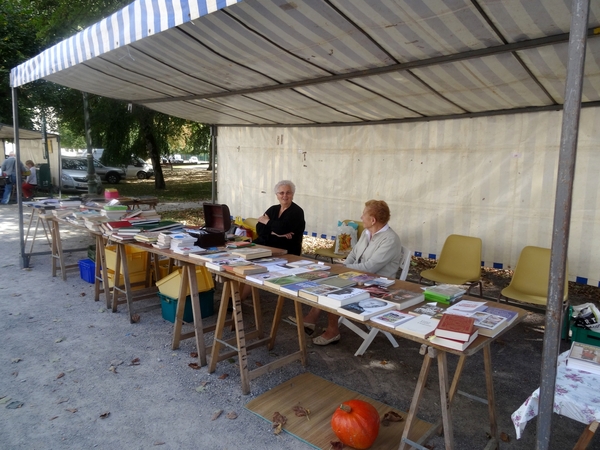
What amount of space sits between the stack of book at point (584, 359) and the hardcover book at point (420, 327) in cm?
68

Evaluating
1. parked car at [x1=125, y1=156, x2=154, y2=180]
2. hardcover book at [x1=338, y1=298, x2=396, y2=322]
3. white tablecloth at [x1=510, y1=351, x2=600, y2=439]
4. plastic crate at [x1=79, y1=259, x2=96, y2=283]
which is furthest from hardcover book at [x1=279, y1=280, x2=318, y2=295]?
parked car at [x1=125, y1=156, x2=154, y2=180]

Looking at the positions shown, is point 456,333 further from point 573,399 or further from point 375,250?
point 375,250

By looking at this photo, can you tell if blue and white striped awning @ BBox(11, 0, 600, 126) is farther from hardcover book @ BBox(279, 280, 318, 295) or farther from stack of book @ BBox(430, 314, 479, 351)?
stack of book @ BBox(430, 314, 479, 351)

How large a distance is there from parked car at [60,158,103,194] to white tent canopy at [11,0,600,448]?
12.4 m

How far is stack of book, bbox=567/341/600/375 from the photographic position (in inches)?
79.6

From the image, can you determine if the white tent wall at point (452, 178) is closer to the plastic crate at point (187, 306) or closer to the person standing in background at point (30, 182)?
the plastic crate at point (187, 306)

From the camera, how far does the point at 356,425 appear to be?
2.42 metres

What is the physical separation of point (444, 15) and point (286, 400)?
9.40 ft

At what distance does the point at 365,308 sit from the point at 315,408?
3.47 feet

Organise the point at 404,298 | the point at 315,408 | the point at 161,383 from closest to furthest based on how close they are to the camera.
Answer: the point at 404,298 < the point at 315,408 < the point at 161,383

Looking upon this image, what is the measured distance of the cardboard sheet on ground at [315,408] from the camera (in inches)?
104

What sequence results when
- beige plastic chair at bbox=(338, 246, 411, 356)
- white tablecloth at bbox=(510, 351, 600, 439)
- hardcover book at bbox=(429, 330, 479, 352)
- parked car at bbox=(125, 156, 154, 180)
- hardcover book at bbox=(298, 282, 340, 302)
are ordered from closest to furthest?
1. white tablecloth at bbox=(510, 351, 600, 439)
2. hardcover book at bbox=(429, 330, 479, 352)
3. hardcover book at bbox=(298, 282, 340, 302)
4. beige plastic chair at bbox=(338, 246, 411, 356)
5. parked car at bbox=(125, 156, 154, 180)

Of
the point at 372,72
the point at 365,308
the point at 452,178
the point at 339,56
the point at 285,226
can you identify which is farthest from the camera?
the point at 452,178

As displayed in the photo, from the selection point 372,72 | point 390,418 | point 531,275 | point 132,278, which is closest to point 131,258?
point 132,278
